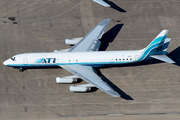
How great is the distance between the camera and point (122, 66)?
122ft

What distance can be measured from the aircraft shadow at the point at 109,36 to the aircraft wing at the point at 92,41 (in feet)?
5.08

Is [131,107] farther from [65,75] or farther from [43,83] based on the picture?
[43,83]

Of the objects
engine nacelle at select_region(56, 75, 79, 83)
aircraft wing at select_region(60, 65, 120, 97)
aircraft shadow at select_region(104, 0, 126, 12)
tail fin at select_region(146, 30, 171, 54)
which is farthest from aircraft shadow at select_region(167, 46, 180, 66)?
engine nacelle at select_region(56, 75, 79, 83)

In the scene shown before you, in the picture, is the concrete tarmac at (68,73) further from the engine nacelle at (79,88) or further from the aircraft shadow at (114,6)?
the engine nacelle at (79,88)

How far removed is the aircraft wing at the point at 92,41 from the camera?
3706 cm

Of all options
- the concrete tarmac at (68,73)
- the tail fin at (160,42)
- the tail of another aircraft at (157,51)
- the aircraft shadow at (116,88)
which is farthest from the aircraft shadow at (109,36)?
the tail fin at (160,42)

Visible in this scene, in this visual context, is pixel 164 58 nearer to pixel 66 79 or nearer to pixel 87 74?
pixel 87 74

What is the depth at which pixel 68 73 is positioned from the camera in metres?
36.4

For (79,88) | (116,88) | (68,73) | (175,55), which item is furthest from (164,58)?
(68,73)

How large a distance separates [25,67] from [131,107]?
21108 millimetres

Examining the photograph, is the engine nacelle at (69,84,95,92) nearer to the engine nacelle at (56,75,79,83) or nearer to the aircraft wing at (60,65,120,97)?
the engine nacelle at (56,75,79,83)

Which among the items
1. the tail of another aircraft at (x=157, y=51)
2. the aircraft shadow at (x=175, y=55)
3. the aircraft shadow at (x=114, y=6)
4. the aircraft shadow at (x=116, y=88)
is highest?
the aircraft shadow at (x=114, y=6)

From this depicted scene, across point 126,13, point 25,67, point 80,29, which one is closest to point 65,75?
point 25,67

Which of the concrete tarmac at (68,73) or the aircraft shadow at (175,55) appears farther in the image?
the aircraft shadow at (175,55)
